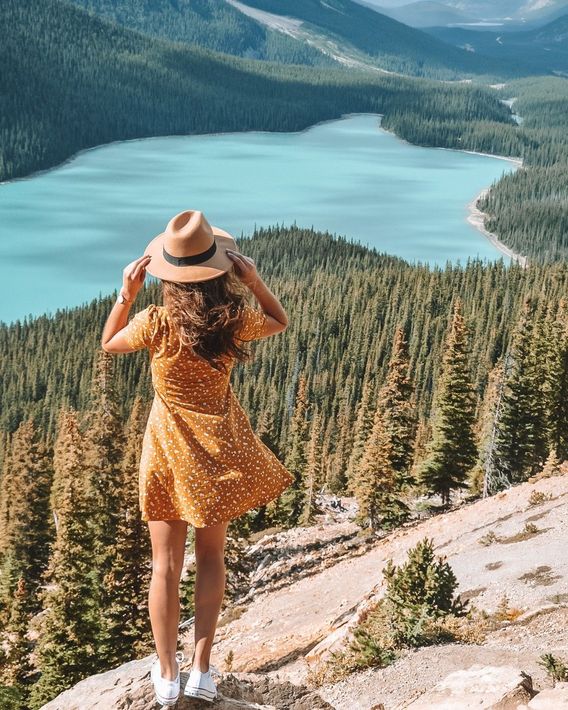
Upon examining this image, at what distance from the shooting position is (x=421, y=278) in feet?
511

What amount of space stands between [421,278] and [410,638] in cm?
14710

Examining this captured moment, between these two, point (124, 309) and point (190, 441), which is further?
point (124, 309)

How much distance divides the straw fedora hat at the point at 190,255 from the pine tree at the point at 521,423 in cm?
3763

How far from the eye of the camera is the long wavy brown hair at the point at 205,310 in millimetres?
6875

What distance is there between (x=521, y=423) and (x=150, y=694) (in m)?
38.7

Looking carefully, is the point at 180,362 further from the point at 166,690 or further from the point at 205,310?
the point at 166,690

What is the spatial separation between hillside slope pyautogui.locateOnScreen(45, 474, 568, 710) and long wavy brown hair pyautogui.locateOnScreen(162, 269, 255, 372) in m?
3.53

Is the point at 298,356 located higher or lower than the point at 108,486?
lower

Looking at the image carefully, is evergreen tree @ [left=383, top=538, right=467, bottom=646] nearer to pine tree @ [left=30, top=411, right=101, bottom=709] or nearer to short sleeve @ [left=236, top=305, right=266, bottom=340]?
short sleeve @ [left=236, top=305, right=266, bottom=340]

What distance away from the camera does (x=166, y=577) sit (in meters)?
7.25

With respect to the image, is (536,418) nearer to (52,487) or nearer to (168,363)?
(52,487)

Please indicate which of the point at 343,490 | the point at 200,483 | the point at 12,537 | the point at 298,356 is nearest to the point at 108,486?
the point at 12,537

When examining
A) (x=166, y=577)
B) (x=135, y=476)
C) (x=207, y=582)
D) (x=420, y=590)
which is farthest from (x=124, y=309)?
(x=135, y=476)

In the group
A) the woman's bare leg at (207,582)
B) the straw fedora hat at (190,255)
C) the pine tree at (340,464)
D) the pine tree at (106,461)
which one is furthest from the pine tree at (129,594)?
the pine tree at (340,464)
